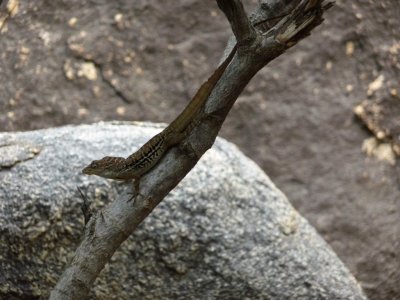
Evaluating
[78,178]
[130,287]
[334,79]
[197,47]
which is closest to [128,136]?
[78,178]

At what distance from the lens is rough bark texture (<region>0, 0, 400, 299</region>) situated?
250 inches

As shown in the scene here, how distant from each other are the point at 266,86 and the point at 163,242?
2.07 metres

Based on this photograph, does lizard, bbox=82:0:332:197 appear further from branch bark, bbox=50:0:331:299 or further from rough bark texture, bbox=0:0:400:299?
rough bark texture, bbox=0:0:400:299

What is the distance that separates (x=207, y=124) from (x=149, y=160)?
577mm

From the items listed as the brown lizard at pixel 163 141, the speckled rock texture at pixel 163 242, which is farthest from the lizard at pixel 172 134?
the speckled rock texture at pixel 163 242

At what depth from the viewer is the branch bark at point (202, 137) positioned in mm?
2850

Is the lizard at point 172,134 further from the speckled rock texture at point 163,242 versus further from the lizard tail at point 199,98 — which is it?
the speckled rock texture at point 163,242

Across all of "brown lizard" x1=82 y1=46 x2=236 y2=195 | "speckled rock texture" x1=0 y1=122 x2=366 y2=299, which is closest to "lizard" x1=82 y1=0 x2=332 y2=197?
"brown lizard" x1=82 y1=46 x2=236 y2=195

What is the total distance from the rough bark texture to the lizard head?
2.09 metres

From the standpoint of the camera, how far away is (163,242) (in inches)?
188

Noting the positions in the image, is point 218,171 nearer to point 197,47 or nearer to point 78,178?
point 78,178

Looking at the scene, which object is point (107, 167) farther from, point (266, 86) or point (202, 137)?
point (266, 86)

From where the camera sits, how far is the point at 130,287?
476 cm

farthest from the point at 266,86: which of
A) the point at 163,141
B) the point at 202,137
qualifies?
the point at 202,137
